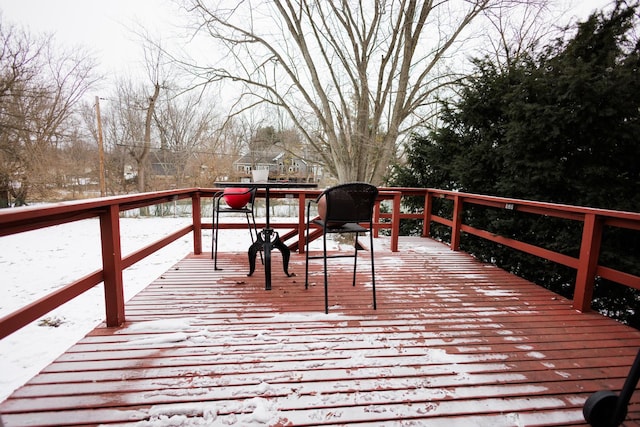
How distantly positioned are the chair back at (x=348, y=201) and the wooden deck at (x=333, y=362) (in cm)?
70

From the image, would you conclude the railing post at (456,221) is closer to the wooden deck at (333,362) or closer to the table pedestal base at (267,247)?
the wooden deck at (333,362)

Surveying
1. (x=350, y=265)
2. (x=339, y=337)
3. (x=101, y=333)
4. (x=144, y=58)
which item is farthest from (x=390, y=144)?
(x=144, y=58)

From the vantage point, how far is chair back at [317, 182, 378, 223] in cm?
212

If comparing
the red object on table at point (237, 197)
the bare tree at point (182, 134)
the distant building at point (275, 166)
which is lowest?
the red object on table at point (237, 197)

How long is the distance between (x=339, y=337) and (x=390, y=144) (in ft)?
22.1

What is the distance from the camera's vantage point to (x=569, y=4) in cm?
705

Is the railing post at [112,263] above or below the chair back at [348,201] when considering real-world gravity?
below

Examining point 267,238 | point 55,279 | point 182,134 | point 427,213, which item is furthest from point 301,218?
point 182,134

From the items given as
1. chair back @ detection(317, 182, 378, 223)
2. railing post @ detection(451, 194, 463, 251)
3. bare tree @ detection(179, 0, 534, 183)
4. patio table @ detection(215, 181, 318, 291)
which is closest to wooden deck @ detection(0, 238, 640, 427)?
patio table @ detection(215, 181, 318, 291)

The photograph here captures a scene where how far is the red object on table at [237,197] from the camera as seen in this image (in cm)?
324

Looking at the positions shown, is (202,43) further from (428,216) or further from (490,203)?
(490,203)

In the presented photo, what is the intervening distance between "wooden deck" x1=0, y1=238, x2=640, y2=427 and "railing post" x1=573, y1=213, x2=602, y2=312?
0.11 metres

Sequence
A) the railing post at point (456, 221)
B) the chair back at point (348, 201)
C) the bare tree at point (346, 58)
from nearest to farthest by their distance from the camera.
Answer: the chair back at point (348, 201) < the railing post at point (456, 221) < the bare tree at point (346, 58)

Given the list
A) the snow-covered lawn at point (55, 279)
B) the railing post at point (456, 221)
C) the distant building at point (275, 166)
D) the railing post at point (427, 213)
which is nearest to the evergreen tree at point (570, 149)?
the railing post at point (456, 221)
